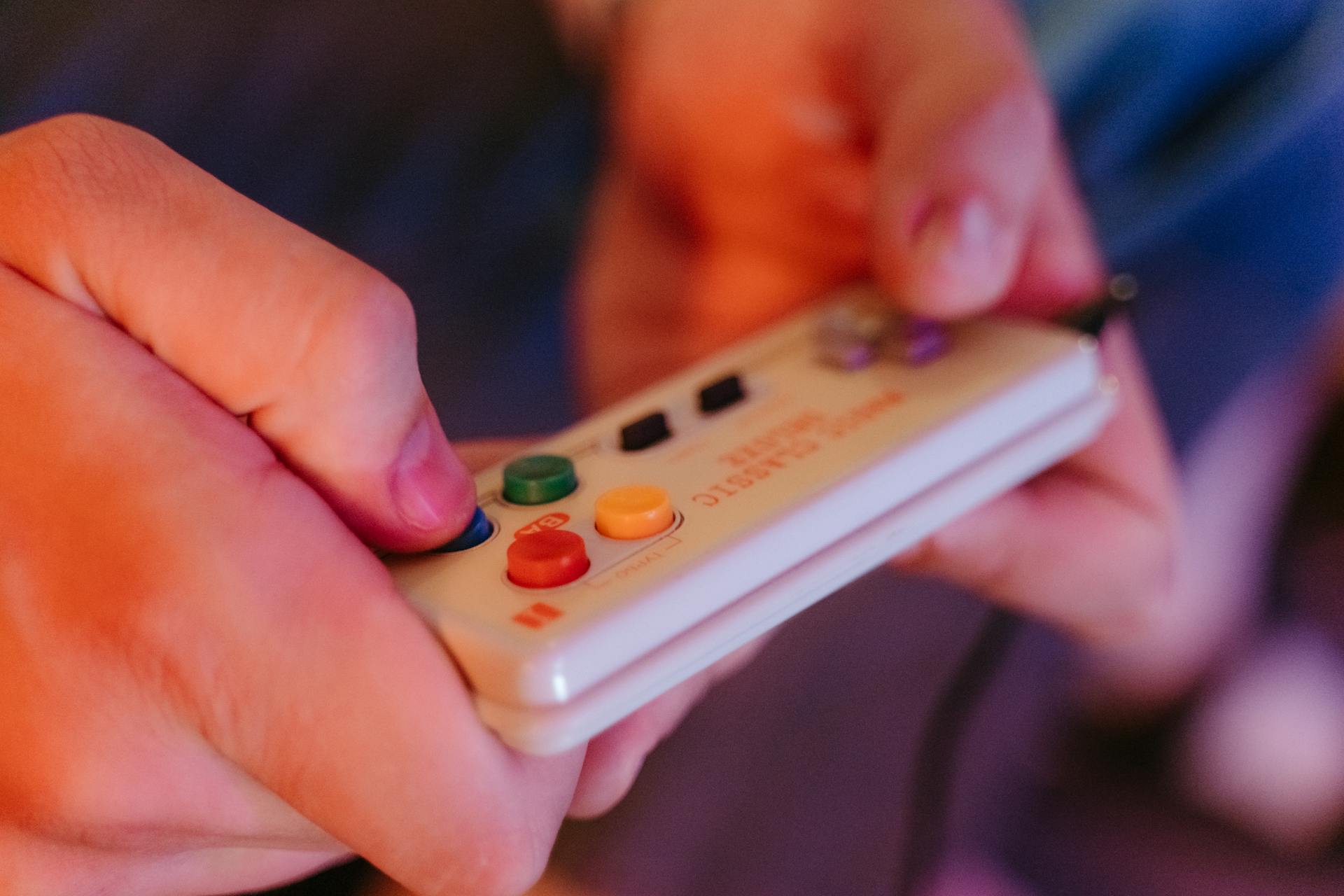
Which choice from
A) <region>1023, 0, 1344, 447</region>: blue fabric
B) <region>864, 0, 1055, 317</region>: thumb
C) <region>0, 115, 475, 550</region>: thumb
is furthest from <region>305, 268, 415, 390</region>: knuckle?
<region>1023, 0, 1344, 447</region>: blue fabric

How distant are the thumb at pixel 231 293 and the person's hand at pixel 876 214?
0.67 ft

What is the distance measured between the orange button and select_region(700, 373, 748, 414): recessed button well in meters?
0.07

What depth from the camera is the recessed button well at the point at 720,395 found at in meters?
0.36

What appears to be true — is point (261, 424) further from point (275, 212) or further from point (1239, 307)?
point (1239, 307)

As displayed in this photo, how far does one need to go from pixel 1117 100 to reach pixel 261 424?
0.52 meters

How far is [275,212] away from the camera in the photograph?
0.88 ft

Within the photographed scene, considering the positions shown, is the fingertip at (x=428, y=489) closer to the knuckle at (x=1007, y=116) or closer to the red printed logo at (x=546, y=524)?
the red printed logo at (x=546, y=524)

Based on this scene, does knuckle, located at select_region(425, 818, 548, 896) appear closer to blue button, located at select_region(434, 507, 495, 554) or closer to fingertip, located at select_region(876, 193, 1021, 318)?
blue button, located at select_region(434, 507, 495, 554)

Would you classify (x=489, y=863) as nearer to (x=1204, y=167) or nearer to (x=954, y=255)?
(x=954, y=255)


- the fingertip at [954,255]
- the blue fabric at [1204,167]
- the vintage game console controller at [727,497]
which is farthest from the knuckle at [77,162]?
the blue fabric at [1204,167]

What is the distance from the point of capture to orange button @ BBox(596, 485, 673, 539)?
0.94 ft

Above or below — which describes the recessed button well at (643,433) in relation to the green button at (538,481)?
below

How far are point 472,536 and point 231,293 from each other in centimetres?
9

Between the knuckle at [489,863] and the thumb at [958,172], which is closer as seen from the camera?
the knuckle at [489,863]
